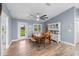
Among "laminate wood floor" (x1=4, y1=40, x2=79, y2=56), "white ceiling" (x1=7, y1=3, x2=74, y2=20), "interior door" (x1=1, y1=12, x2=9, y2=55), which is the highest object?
"white ceiling" (x1=7, y1=3, x2=74, y2=20)

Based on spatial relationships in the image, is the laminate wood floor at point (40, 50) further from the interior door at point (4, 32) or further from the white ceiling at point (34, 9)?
the white ceiling at point (34, 9)

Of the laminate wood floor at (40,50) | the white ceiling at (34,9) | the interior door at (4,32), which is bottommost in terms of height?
the laminate wood floor at (40,50)

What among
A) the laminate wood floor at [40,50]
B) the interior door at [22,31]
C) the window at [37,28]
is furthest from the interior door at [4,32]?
the window at [37,28]

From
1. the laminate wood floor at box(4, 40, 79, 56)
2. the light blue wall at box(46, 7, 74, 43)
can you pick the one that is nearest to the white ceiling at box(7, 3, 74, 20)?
the light blue wall at box(46, 7, 74, 43)

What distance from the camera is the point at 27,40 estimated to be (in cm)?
191

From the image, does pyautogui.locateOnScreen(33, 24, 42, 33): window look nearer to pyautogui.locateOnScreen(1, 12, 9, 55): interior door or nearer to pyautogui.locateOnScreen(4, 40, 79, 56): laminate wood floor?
pyautogui.locateOnScreen(4, 40, 79, 56): laminate wood floor

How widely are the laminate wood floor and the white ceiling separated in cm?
48

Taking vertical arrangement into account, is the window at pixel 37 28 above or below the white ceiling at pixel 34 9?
below

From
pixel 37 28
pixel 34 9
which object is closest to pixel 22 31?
pixel 37 28

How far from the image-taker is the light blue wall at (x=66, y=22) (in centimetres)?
183

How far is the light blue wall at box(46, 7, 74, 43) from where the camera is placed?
6.02ft

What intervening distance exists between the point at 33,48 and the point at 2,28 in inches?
25.2

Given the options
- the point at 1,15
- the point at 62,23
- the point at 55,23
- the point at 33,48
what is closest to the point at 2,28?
the point at 1,15

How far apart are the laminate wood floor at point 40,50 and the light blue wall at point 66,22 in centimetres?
14
